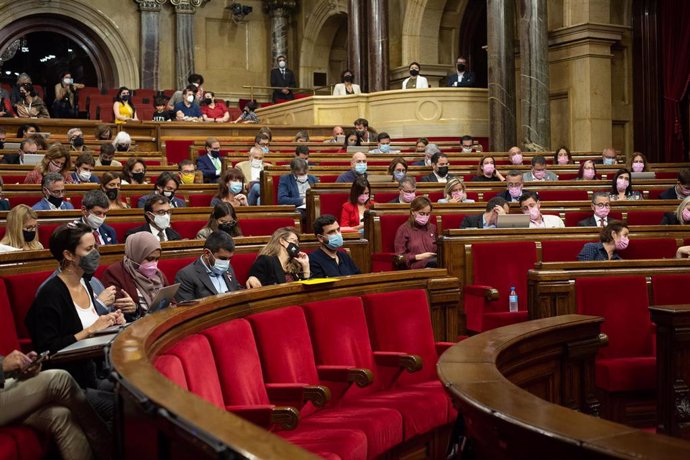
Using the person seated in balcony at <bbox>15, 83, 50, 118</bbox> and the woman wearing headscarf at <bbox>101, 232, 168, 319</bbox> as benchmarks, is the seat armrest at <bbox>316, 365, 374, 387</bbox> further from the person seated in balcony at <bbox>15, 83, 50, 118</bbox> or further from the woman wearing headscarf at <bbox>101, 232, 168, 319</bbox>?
the person seated in balcony at <bbox>15, 83, 50, 118</bbox>

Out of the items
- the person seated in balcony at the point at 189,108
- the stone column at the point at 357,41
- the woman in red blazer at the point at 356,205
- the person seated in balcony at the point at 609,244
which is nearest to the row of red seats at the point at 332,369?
the person seated in balcony at the point at 609,244

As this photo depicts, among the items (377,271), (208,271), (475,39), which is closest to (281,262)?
(208,271)

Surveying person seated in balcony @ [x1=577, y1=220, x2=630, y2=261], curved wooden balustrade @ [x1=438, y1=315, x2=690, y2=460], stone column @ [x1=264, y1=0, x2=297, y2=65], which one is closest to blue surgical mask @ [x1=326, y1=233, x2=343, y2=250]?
person seated in balcony @ [x1=577, y1=220, x2=630, y2=261]

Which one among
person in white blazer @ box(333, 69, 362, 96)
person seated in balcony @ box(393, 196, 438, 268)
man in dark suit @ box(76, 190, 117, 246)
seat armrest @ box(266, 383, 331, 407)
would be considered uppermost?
person in white blazer @ box(333, 69, 362, 96)

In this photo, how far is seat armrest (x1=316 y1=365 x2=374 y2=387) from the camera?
12.2ft

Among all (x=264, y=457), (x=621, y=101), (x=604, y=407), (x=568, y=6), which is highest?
(x=568, y=6)

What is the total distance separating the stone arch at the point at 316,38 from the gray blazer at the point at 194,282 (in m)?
15.6

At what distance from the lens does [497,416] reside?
88.0 inches

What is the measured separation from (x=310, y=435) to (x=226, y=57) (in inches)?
700

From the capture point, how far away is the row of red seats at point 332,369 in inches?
128

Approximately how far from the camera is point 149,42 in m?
19.7

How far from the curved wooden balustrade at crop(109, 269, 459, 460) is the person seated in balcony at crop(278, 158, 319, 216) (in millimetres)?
4298

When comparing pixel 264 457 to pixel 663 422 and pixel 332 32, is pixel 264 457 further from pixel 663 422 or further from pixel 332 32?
pixel 332 32

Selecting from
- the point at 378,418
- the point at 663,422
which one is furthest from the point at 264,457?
the point at 663,422
